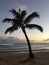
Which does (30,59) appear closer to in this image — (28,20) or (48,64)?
(48,64)

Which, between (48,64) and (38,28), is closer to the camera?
(48,64)

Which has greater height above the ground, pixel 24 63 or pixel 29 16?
pixel 29 16

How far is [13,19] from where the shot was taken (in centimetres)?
1348

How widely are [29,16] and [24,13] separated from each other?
50cm

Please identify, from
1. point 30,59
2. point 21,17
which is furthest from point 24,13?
point 30,59

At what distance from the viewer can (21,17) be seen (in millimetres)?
13484

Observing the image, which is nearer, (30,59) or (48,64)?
(48,64)

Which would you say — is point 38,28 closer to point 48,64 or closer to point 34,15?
point 34,15

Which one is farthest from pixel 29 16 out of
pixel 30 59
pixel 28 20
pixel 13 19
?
pixel 30 59

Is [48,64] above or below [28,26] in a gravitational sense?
below

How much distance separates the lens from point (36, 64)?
1268 centimetres

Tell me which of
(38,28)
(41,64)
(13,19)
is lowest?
(41,64)

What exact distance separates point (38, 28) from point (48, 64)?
2917mm

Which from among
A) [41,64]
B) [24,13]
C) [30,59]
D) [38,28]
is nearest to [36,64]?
[41,64]
